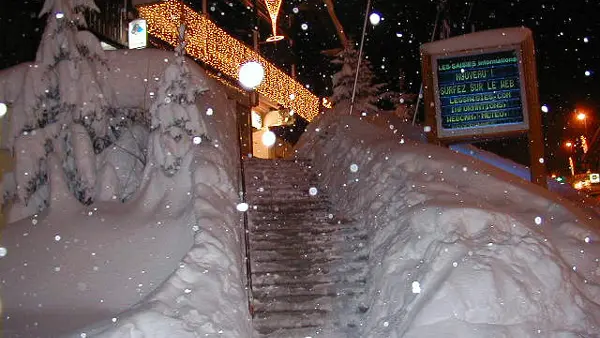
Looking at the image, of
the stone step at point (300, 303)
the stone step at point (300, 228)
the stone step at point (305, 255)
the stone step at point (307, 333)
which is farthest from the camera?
the stone step at point (300, 228)

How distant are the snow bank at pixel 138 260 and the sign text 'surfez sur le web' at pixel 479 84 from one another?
5407 millimetres

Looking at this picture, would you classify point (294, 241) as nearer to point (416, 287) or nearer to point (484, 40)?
point (416, 287)

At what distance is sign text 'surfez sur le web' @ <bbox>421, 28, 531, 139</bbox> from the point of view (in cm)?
1251

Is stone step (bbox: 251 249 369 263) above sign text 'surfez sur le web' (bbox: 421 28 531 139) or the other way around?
the other way around

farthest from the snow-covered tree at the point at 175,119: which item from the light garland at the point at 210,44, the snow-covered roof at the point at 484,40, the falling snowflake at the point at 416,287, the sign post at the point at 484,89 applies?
the light garland at the point at 210,44

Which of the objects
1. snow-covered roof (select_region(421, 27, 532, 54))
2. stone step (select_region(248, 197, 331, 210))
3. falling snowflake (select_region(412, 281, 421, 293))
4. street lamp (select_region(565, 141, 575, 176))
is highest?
snow-covered roof (select_region(421, 27, 532, 54))

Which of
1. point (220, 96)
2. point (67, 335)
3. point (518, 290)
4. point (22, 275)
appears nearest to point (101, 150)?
point (22, 275)

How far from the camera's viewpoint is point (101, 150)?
11539mm

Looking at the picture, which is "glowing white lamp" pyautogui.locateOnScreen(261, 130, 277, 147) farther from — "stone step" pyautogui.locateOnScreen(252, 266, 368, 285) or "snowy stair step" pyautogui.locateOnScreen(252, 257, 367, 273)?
"stone step" pyautogui.locateOnScreen(252, 266, 368, 285)

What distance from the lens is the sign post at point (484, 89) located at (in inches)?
490

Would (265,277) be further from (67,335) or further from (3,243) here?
(3,243)

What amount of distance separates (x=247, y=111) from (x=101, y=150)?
11194 millimetres

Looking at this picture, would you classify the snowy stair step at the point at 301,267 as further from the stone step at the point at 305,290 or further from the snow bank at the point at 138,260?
the snow bank at the point at 138,260

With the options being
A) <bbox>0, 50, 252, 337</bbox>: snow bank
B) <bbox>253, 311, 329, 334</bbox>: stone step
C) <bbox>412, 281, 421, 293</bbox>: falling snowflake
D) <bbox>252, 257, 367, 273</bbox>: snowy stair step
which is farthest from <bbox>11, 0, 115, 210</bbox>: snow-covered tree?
<bbox>412, 281, 421, 293</bbox>: falling snowflake
